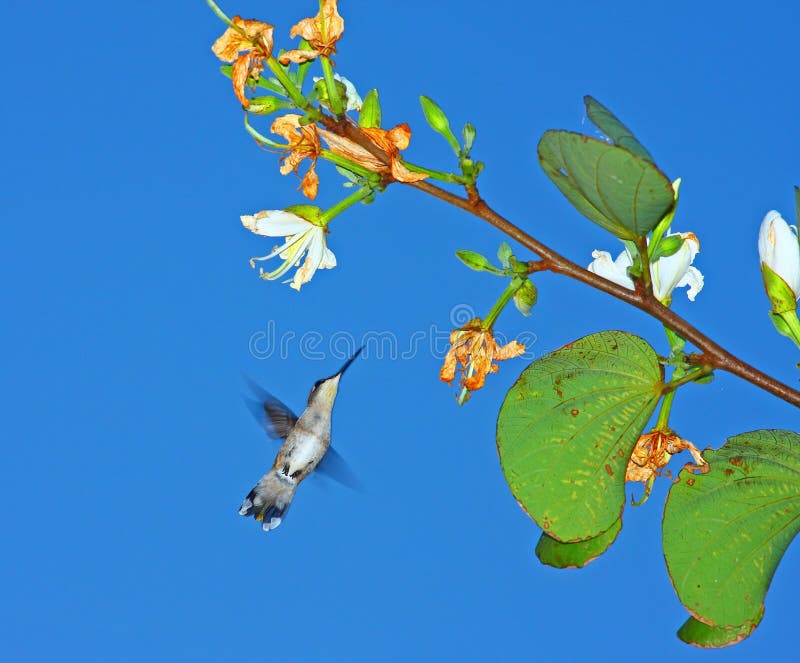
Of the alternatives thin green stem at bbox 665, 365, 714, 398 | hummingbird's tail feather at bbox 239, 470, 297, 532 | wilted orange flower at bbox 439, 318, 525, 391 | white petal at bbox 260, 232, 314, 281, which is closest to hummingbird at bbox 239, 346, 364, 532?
hummingbird's tail feather at bbox 239, 470, 297, 532

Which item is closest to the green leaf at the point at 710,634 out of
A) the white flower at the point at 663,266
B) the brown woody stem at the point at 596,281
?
the brown woody stem at the point at 596,281

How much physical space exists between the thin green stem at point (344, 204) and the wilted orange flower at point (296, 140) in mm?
40

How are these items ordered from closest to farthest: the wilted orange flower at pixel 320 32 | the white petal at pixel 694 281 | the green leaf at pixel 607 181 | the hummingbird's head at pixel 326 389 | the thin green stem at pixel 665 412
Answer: the green leaf at pixel 607 181 < the wilted orange flower at pixel 320 32 < the thin green stem at pixel 665 412 < the white petal at pixel 694 281 < the hummingbird's head at pixel 326 389

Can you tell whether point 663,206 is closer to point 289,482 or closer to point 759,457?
point 759,457

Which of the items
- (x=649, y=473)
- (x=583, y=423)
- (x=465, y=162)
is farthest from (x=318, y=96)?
(x=649, y=473)

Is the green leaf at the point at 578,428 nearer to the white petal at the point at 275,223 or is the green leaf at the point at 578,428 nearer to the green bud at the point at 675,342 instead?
the green bud at the point at 675,342

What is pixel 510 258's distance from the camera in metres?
0.80

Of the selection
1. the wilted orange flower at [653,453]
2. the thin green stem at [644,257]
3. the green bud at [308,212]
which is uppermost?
the green bud at [308,212]

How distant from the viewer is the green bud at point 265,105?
761 mm

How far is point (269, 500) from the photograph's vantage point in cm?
187

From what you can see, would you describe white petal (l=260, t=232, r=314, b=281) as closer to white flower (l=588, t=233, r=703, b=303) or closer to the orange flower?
the orange flower

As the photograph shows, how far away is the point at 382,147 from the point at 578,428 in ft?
1.01

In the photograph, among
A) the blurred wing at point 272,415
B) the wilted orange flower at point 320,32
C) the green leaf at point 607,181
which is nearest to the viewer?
the green leaf at point 607,181

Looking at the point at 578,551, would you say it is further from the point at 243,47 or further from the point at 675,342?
the point at 243,47
